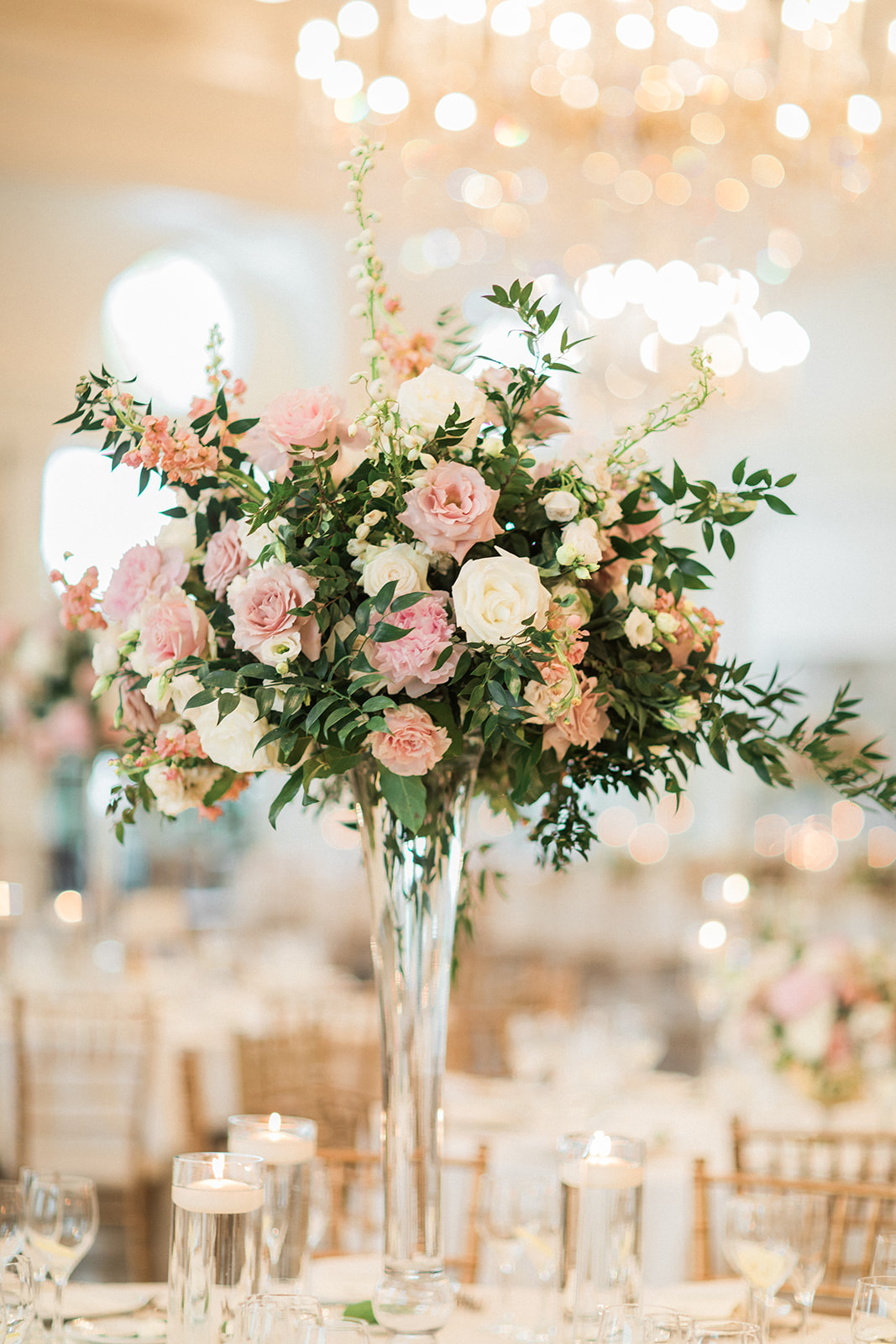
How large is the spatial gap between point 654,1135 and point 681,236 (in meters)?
4.45

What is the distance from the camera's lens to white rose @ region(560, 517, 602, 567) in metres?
1.54

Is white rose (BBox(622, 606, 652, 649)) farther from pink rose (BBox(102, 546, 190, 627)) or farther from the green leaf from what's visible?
pink rose (BBox(102, 546, 190, 627))

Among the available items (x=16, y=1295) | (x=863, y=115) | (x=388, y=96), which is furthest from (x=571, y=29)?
(x=16, y=1295)

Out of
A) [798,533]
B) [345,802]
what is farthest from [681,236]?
[798,533]

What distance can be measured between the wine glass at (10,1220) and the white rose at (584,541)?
1.10 meters

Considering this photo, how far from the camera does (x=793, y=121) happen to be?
4984mm

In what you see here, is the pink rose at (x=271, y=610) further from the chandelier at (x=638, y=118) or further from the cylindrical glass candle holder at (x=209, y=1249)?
the chandelier at (x=638, y=118)

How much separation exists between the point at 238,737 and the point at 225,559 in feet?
0.69

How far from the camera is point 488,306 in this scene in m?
10.1

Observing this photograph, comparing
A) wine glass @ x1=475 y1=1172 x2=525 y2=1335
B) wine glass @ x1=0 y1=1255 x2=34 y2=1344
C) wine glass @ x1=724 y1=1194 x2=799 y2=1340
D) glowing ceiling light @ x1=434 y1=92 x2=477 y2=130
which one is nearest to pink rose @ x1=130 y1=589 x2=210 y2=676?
wine glass @ x1=0 y1=1255 x2=34 y2=1344

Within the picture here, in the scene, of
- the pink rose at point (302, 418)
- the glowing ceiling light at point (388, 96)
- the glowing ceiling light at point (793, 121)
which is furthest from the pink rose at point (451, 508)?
the glowing ceiling light at point (388, 96)

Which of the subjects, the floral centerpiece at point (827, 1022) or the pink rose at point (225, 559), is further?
the floral centerpiece at point (827, 1022)

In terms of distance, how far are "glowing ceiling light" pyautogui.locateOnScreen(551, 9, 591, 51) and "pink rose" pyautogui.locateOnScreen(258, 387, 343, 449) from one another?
378 centimetres

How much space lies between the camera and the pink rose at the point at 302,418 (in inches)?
61.9
